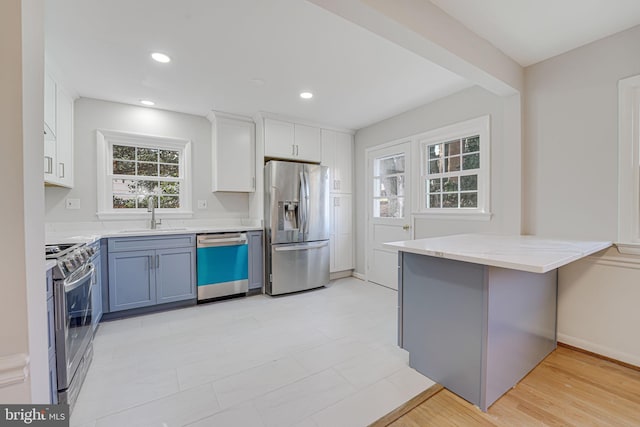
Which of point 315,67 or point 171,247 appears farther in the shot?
point 171,247

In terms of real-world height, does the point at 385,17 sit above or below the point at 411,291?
above

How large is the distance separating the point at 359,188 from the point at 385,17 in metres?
3.07

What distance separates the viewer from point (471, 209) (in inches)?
118

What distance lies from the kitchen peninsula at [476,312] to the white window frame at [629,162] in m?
0.17

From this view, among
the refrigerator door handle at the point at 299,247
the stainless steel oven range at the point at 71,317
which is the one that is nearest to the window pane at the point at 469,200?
the refrigerator door handle at the point at 299,247

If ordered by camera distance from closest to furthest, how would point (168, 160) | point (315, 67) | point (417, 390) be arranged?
point (417, 390)
point (315, 67)
point (168, 160)

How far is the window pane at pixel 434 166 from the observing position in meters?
3.38

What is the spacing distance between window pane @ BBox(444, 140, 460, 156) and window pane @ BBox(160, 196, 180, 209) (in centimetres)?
351

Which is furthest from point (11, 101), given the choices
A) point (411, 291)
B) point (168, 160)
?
point (168, 160)

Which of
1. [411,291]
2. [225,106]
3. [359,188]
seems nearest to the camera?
[411,291]

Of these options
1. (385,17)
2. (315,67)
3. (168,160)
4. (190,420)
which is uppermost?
(315,67)

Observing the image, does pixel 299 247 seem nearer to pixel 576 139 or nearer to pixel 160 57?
pixel 160 57

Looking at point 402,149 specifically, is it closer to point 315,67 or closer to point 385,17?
point 315,67

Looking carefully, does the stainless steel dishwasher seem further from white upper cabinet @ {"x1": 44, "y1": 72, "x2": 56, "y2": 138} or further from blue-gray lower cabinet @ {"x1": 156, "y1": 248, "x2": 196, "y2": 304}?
white upper cabinet @ {"x1": 44, "y1": 72, "x2": 56, "y2": 138}
